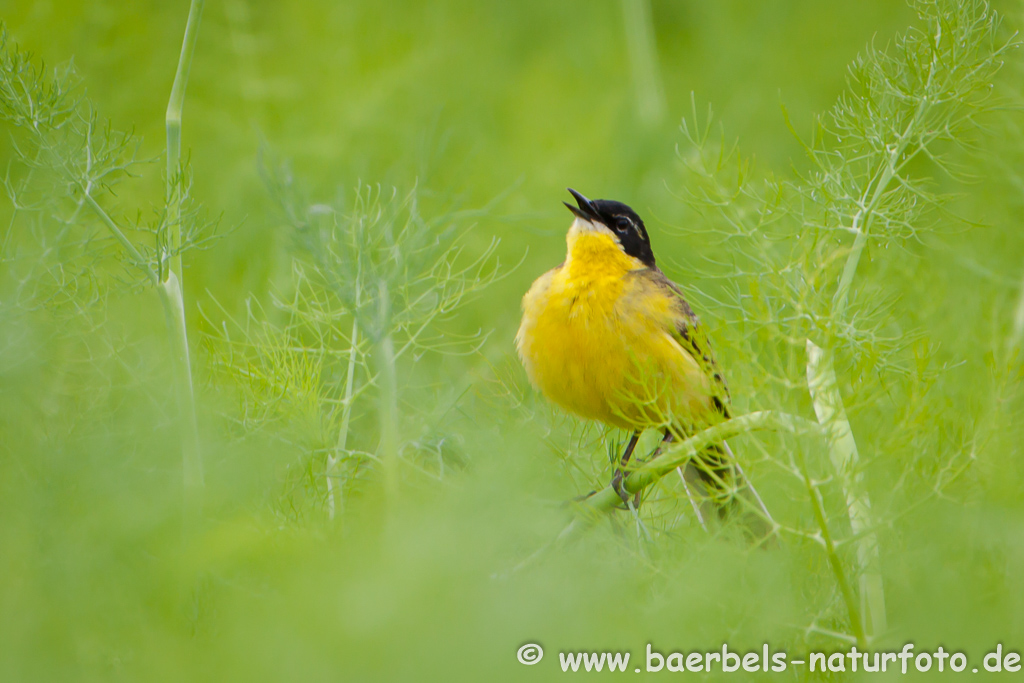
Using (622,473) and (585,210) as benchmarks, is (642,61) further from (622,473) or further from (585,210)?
(622,473)

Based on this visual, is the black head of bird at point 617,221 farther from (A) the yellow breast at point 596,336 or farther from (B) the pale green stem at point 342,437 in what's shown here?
(B) the pale green stem at point 342,437

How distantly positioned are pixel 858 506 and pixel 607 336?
1.03m

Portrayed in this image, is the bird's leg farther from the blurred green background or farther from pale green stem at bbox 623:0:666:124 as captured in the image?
pale green stem at bbox 623:0:666:124

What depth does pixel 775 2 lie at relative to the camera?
5.02 metres

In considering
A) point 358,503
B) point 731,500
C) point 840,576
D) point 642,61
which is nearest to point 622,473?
point 731,500

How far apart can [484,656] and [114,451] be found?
1.03 metres

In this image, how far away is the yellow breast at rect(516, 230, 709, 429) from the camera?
218 cm

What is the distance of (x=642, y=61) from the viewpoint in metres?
4.13

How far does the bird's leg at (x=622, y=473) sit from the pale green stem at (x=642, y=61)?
2321mm

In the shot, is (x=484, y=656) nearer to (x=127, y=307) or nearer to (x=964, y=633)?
(x=964, y=633)

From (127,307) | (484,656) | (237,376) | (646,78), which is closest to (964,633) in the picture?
(484,656)

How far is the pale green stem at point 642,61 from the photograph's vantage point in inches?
161

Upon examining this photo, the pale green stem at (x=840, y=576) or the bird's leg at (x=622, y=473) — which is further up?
the bird's leg at (x=622, y=473)

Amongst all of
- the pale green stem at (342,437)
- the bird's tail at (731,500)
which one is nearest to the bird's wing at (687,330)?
the bird's tail at (731,500)
